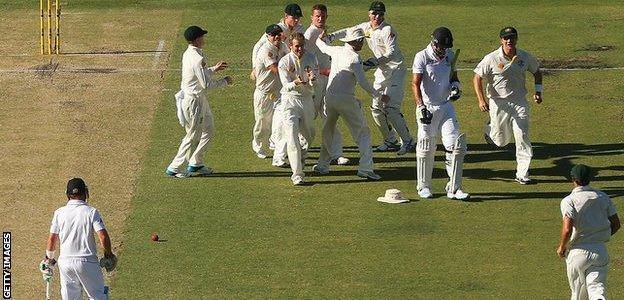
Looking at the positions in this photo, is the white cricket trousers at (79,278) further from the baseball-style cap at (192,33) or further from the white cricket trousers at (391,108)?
the white cricket trousers at (391,108)

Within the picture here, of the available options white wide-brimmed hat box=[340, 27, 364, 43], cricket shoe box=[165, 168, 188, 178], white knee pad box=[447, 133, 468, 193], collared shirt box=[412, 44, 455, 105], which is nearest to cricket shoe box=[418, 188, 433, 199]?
white knee pad box=[447, 133, 468, 193]

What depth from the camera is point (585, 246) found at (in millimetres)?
16688

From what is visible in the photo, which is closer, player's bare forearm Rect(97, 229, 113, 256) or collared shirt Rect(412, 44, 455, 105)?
player's bare forearm Rect(97, 229, 113, 256)

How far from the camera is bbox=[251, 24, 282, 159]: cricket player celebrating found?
2266 cm

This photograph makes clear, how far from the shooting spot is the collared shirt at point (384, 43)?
23.5 metres

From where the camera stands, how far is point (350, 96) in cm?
2208

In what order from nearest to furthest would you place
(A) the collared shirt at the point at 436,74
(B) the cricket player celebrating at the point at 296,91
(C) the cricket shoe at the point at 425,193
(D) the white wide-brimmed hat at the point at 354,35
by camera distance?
(A) the collared shirt at the point at 436,74 < (C) the cricket shoe at the point at 425,193 < (D) the white wide-brimmed hat at the point at 354,35 < (B) the cricket player celebrating at the point at 296,91

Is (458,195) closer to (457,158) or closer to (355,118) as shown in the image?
(457,158)

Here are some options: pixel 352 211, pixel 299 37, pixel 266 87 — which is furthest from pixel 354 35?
pixel 352 211

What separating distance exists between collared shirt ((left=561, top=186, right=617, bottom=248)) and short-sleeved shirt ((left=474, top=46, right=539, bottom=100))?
5.62m

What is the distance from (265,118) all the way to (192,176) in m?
1.57

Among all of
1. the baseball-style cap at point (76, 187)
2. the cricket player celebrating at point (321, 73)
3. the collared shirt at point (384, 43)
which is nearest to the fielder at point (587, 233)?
the baseball-style cap at point (76, 187)

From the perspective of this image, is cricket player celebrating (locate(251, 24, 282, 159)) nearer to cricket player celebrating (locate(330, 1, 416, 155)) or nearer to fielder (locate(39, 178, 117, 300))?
cricket player celebrating (locate(330, 1, 416, 155))

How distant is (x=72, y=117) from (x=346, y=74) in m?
5.79
